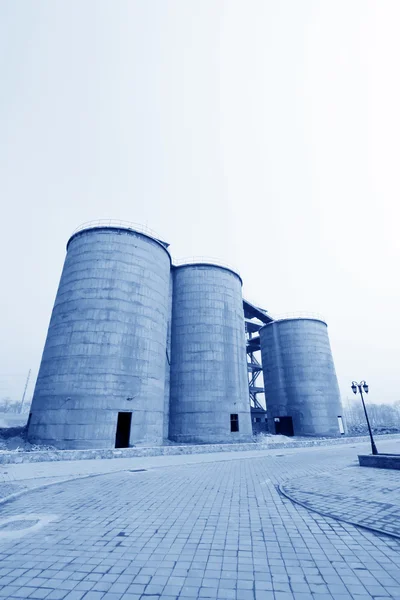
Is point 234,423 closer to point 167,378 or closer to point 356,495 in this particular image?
point 167,378

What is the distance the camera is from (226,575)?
3.79 metres

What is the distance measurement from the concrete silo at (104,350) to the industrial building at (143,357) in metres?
0.07

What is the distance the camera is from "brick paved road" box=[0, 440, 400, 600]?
3479mm

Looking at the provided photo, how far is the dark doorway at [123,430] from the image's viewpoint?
19523 millimetres

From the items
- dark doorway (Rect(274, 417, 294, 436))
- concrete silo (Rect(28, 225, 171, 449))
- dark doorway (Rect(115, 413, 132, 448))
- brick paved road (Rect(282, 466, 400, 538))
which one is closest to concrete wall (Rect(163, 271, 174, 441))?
concrete silo (Rect(28, 225, 171, 449))

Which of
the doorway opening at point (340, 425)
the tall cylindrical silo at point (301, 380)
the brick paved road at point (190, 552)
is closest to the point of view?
the brick paved road at point (190, 552)

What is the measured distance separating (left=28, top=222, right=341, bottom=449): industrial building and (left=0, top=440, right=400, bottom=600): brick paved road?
38.4 ft

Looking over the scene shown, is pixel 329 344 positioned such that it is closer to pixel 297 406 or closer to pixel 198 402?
pixel 297 406

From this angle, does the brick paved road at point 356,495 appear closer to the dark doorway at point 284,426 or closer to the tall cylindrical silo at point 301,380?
the tall cylindrical silo at point 301,380

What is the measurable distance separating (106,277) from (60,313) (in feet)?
13.9

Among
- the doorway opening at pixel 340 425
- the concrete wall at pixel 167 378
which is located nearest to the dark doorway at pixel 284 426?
the doorway opening at pixel 340 425

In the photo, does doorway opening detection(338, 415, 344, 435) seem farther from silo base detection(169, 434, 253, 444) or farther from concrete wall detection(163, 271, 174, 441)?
concrete wall detection(163, 271, 174, 441)

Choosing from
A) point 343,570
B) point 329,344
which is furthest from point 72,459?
point 329,344

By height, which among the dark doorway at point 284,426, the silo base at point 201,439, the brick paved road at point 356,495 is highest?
the dark doorway at point 284,426
